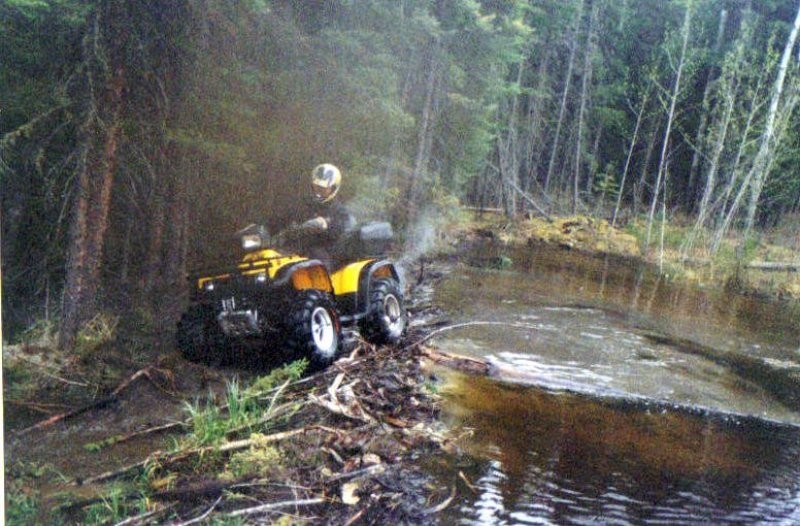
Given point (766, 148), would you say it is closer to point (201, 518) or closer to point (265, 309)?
point (265, 309)


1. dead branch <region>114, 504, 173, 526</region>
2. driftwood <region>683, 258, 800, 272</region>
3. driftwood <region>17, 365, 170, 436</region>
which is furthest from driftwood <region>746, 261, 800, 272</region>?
dead branch <region>114, 504, 173, 526</region>

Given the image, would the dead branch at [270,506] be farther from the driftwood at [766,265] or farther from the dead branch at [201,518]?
the driftwood at [766,265]

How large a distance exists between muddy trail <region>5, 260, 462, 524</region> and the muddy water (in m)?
0.31

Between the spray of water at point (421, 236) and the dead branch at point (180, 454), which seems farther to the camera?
the spray of water at point (421, 236)

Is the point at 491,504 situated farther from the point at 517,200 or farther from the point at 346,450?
the point at 517,200

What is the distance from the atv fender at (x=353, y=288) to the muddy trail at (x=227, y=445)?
0.55 meters

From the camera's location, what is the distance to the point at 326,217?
596 cm

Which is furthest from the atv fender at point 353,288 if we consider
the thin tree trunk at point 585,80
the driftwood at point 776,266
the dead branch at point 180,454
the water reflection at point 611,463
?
the thin tree trunk at point 585,80

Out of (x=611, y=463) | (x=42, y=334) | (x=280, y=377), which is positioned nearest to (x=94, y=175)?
(x=42, y=334)

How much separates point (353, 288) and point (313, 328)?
979 millimetres

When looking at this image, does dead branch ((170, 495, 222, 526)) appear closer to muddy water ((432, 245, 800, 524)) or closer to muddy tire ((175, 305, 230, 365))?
muddy water ((432, 245, 800, 524))

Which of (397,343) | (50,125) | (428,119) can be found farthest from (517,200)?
(50,125)

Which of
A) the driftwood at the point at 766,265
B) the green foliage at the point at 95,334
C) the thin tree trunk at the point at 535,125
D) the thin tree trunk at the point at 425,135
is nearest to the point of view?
the green foliage at the point at 95,334

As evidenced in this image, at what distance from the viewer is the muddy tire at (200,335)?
545cm
